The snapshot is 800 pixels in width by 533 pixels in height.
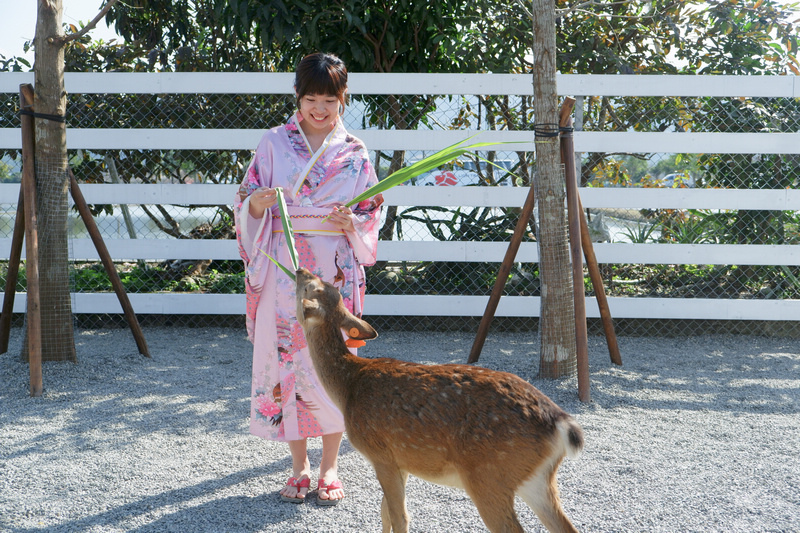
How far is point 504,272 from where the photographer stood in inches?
199

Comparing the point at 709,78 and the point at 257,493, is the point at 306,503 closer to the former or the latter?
the point at 257,493

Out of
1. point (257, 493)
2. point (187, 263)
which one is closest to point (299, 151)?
point (257, 493)

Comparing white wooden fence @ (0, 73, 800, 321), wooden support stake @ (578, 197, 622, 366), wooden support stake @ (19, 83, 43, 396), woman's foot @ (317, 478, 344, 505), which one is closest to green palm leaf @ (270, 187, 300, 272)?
woman's foot @ (317, 478, 344, 505)

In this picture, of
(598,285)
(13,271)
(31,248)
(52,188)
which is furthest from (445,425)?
(13,271)

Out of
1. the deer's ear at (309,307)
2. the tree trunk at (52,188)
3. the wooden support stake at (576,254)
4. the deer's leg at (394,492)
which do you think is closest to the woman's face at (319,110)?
the deer's ear at (309,307)

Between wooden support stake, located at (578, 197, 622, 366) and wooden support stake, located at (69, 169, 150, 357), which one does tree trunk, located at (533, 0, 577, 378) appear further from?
wooden support stake, located at (69, 169, 150, 357)

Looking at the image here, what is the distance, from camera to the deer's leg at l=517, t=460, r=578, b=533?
2.23 m

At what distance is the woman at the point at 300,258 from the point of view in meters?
3.08

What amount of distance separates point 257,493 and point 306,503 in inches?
9.2

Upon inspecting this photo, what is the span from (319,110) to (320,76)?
0.50ft

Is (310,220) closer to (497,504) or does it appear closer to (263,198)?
(263,198)

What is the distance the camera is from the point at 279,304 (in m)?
3.10

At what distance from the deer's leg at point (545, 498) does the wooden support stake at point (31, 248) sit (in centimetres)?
338

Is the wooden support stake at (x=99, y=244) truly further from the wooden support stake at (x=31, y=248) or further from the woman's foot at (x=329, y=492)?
the woman's foot at (x=329, y=492)
